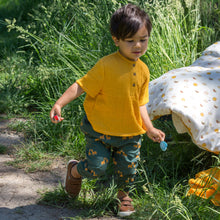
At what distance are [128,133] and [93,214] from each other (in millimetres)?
535

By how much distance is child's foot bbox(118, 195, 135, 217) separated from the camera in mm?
2424

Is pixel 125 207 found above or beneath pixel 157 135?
beneath

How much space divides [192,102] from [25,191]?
50.1 inches

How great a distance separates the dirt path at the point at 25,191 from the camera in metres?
2.42

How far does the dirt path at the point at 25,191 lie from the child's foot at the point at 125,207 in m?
0.27

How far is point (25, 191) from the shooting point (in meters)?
2.73

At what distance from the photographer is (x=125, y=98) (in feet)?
7.52

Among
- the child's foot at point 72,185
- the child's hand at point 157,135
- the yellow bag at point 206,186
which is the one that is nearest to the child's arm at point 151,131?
the child's hand at point 157,135

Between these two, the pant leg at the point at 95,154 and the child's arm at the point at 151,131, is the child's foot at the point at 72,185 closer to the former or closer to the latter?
the pant leg at the point at 95,154

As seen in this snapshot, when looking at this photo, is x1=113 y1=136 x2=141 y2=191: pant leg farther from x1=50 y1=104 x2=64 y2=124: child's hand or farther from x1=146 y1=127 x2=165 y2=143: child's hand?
x1=50 y1=104 x2=64 y2=124: child's hand

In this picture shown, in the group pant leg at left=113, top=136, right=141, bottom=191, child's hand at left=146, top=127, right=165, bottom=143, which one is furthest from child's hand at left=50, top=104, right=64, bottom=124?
child's hand at left=146, top=127, right=165, bottom=143

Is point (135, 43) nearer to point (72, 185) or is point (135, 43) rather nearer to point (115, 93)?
point (115, 93)

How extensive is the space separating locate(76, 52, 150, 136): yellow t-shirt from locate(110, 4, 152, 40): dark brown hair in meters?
0.16

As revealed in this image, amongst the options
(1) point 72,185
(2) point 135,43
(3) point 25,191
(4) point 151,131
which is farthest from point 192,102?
(3) point 25,191
